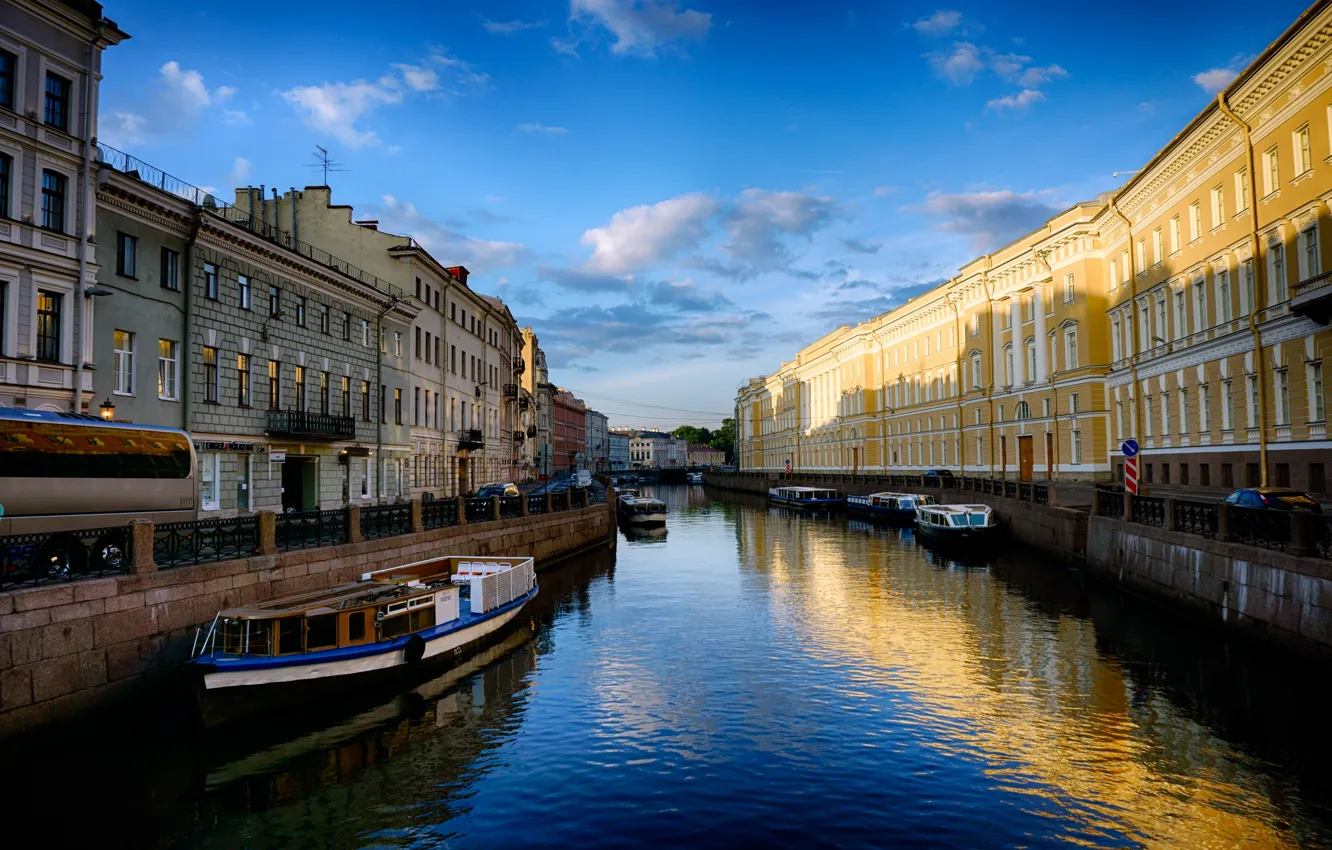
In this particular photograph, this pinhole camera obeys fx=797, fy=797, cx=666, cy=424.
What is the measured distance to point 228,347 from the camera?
87.2ft

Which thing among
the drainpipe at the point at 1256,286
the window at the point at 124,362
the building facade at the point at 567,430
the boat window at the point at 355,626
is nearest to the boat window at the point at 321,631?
the boat window at the point at 355,626

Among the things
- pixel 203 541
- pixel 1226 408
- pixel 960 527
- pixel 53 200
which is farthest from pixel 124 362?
pixel 1226 408

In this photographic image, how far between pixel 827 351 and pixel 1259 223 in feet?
231

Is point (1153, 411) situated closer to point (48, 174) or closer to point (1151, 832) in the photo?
point (1151, 832)

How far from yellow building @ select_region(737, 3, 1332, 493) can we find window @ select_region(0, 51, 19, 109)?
35.4 meters

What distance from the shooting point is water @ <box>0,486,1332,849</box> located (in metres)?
10.3

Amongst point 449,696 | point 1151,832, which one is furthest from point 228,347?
point 1151,832

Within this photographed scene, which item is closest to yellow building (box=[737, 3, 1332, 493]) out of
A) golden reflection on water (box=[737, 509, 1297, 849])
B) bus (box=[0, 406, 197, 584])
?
golden reflection on water (box=[737, 509, 1297, 849])

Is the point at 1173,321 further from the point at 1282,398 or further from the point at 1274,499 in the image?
the point at 1274,499

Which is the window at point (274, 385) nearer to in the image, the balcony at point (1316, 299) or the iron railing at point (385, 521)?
the iron railing at point (385, 521)

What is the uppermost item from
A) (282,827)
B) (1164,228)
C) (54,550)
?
(1164,228)

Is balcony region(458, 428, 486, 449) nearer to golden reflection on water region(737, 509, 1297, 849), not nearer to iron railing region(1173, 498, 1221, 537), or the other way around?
golden reflection on water region(737, 509, 1297, 849)

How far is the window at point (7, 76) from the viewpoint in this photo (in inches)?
768

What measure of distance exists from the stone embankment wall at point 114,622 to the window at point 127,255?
10268mm
